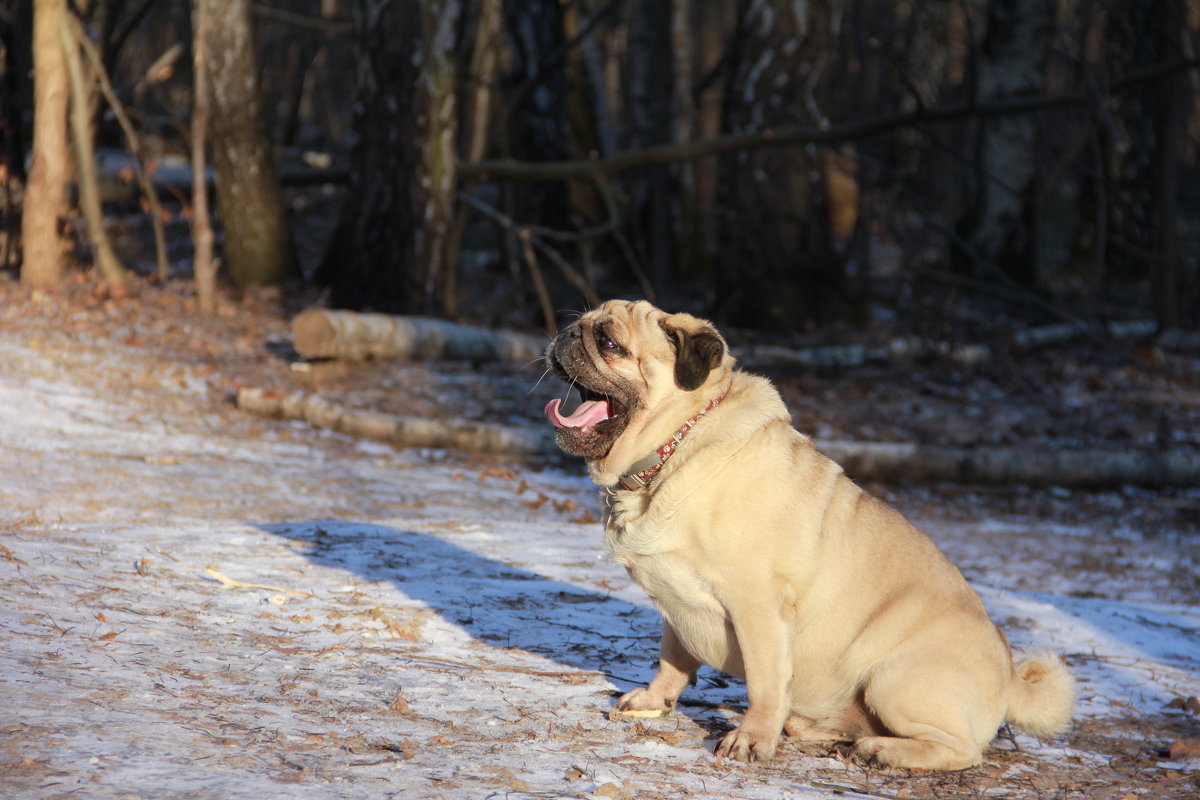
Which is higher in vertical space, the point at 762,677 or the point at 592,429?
the point at 592,429

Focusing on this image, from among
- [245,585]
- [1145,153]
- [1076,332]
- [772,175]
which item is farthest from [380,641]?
[1145,153]

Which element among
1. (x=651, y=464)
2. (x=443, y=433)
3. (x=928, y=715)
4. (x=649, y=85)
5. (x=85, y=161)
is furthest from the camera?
(x=649, y=85)

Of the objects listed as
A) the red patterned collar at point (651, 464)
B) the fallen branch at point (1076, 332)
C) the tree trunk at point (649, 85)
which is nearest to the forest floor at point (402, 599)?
the red patterned collar at point (651, 464)

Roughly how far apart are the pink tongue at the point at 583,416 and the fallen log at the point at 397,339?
702cm

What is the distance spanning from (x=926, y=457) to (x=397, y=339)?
18.9ft

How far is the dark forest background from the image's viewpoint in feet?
45.9

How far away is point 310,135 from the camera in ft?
127

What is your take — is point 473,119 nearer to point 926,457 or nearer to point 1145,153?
point 926,457

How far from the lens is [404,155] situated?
45.8 ft

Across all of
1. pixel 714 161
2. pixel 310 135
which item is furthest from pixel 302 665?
pixel 310 135

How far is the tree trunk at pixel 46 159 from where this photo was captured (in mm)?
14117

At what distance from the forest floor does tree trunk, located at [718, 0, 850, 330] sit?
3.51m

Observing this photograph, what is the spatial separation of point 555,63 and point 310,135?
2470 cm

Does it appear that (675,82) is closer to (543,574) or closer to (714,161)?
(714,161)
